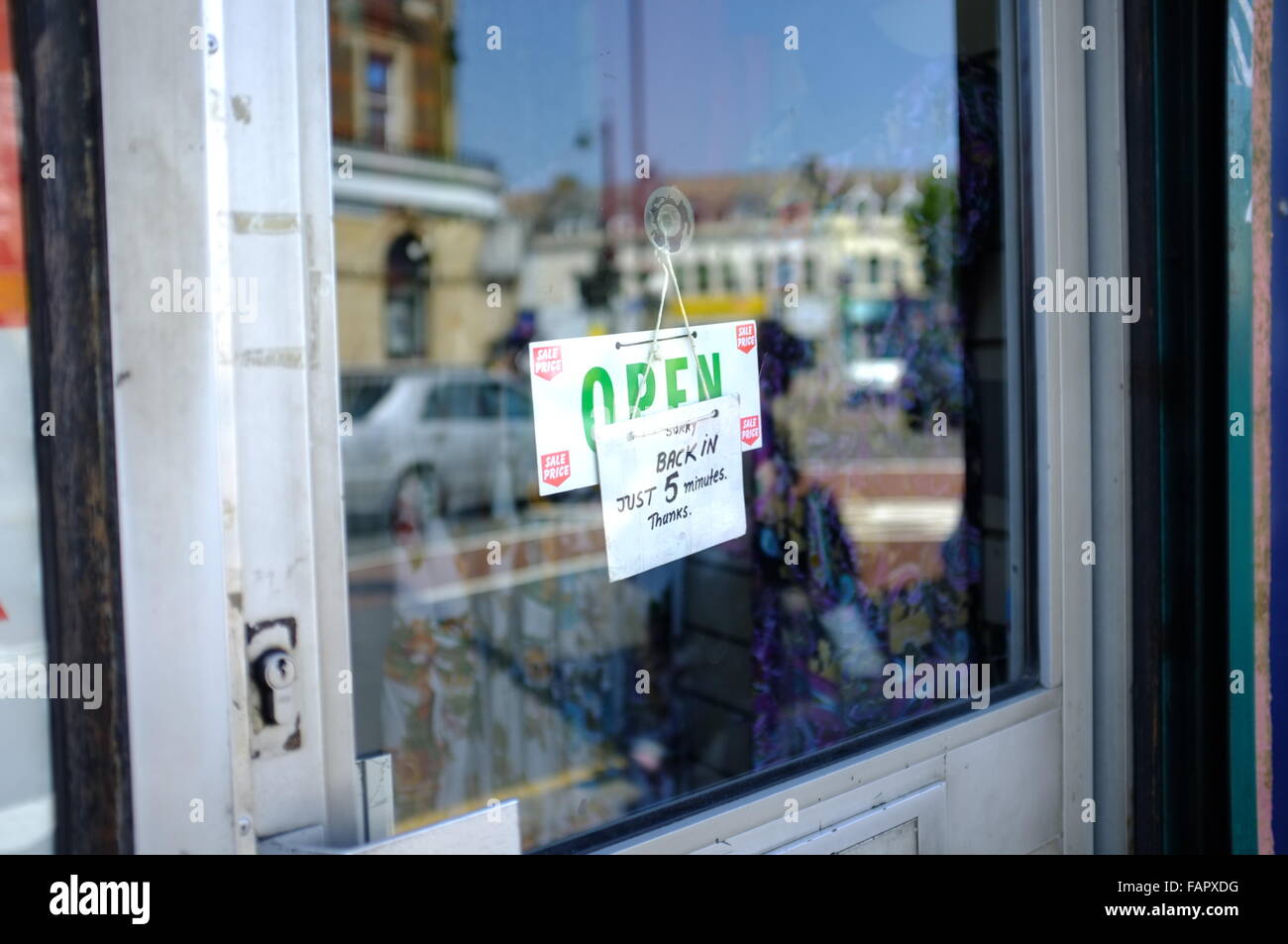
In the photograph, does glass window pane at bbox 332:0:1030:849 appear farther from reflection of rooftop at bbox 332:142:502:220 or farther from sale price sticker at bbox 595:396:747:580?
reflection of rooftop at bbox 332:142:502:220

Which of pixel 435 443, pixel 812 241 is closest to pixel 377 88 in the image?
pixel 812 241

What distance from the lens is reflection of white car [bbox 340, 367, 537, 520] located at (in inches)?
157

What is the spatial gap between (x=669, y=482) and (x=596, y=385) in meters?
0.19

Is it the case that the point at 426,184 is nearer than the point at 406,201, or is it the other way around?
the point at 426,184

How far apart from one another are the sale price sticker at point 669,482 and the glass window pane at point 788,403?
17 centimetres

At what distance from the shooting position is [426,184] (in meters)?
4.75

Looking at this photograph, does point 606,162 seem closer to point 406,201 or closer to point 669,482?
point 669,482

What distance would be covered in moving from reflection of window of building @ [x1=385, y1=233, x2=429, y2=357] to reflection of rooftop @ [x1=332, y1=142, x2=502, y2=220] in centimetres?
44

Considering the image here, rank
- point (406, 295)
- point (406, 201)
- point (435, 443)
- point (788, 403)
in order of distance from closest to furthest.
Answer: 1. point (788, 403)
2. point (406, 201)
3. point (406, 295)
4. point (435, 443)

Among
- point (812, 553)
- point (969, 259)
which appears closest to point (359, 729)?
point (812, 553)

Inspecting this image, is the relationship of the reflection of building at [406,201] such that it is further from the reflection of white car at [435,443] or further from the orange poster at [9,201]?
the orange poster at [9,201]

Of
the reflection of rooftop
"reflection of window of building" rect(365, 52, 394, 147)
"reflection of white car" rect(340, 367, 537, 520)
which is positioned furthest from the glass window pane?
the reflection of rooftop

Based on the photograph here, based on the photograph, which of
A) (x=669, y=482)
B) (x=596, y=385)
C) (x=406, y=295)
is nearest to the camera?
(x=596, y=385)
